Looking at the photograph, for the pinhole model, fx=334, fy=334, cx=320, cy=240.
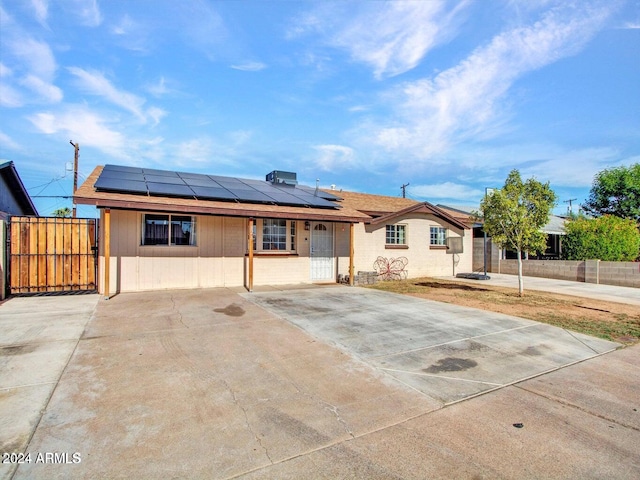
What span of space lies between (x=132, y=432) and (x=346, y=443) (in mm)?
1897

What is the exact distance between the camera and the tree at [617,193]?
25547 millimetres

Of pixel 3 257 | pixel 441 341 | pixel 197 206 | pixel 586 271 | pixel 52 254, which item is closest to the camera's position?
pixel 441 341

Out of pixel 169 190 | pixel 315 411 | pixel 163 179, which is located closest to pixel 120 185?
pixel 169 190

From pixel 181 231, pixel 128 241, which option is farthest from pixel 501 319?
pixel 128 241

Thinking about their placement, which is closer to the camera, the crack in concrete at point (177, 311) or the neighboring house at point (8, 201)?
the crack in concrete at point (177, 311)

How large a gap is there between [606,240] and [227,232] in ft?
54.4

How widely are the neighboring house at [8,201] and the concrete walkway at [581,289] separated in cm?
1629

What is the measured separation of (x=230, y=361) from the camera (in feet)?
15.6

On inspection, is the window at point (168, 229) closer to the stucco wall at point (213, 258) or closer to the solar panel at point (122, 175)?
the stucco wall at point (213, 258)

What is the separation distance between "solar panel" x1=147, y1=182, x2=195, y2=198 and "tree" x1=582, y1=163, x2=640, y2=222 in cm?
Result: 3159

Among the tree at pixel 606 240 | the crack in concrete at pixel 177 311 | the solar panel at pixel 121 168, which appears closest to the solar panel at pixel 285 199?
the crack in concrete at pixel 177 311

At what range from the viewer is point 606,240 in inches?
597

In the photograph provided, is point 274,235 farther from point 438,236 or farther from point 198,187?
point 438,236

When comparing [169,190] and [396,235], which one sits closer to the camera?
[169,190]
